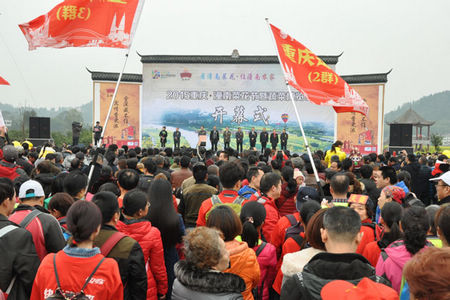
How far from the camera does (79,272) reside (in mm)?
2014

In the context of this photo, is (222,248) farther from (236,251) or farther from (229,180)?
(229,180)

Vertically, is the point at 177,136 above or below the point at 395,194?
above

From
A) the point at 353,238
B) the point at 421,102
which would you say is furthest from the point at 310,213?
the point at 421,102

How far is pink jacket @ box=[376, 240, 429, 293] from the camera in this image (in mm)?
Result: 2160

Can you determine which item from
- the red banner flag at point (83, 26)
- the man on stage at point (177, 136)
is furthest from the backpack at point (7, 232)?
the man on stage at point (177, 136)

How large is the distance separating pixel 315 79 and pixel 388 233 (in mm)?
2895

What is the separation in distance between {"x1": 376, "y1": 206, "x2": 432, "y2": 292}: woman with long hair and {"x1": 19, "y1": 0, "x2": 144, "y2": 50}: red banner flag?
389cm

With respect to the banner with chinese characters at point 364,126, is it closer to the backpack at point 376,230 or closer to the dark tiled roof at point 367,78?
the dark tiled roof at point 367,78

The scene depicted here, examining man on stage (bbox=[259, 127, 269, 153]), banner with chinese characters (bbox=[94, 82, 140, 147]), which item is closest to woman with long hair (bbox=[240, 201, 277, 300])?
man on stage (bbox=[259, 127, 269, 153])

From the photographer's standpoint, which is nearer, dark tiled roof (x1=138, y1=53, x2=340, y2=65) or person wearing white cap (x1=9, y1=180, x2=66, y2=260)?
person wearing white cap (x1=9, y1=180, x2=66, y2=260)

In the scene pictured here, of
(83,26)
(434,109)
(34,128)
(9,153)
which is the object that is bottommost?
(9,153)

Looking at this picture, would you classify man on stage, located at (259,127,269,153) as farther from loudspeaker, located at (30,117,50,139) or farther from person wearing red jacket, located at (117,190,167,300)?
person wearing red jacket, located at (117,190,167,300)

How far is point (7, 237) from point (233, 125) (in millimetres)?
19233

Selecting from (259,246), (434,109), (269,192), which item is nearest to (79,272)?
(259,246)
